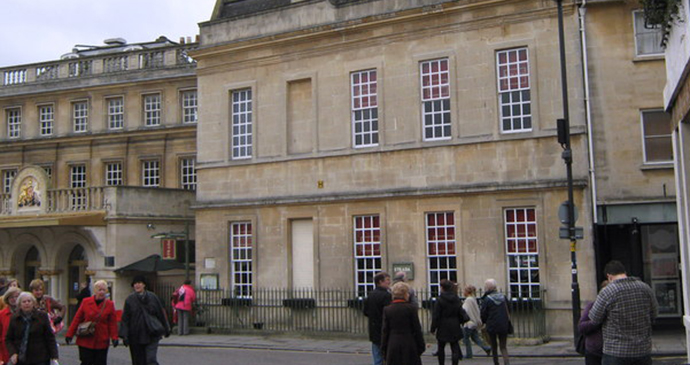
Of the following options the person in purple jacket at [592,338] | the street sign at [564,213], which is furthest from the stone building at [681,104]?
the street sign at [564,213]

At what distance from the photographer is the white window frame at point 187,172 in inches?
1374

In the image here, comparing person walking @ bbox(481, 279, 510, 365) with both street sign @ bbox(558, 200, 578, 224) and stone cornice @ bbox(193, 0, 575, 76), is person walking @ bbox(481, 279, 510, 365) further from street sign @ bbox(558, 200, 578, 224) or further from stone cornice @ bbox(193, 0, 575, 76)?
stone cornice @ bbox(193, 0, 575, 76)

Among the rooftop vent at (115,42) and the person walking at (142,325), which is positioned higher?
the rooftop vent at (115,42)

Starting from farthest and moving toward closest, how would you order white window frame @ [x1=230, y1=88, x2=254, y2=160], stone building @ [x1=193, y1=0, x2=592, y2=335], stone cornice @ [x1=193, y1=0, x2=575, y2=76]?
1. white window frame @ [x1=230, y1=88, x2=254, y2=160]
2. stone cornice @ [x1=193, y1=0, x2=575, y2=76]
3. stone building @ [x1=193, y1=0, x2=592, y2=335]

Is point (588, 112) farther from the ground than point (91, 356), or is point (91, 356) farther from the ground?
point (588, 112)

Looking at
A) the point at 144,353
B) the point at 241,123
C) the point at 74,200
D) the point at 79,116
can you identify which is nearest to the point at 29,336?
the point at 144,353

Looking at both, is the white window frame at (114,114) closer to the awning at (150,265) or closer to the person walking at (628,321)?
the awning at (150,265)

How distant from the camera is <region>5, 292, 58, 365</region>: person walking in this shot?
400 inches

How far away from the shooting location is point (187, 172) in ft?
115

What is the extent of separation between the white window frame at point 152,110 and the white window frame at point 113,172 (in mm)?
2305

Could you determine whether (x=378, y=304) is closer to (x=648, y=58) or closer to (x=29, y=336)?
(x=29, y=336)

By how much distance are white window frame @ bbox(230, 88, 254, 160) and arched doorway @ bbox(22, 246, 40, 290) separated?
10.7 metres

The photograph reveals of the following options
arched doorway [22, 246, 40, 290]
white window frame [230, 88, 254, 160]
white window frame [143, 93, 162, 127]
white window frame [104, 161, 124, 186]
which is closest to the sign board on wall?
white window frame [230, 88, 254, 160]

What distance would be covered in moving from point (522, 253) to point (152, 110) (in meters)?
20.6
